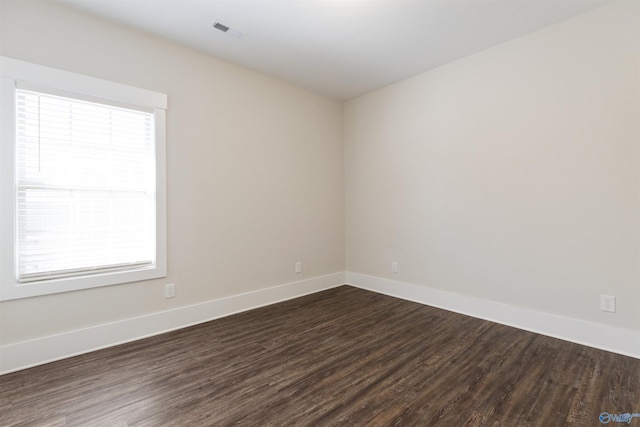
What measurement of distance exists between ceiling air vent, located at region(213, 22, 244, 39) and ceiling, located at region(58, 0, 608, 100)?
0.04m

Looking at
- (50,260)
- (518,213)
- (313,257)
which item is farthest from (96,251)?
(518,213)

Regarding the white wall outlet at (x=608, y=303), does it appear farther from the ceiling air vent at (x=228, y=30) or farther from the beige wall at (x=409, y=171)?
the ceiling air vent at (x=228, y=30)

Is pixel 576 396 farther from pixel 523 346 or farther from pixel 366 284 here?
pixel 366 284

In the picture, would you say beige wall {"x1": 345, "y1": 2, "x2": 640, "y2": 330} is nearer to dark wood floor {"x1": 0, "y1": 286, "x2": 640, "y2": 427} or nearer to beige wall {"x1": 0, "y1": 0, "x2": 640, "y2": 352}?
beige wall {"x1": 0, "y1": 0, "x2": 640, "y2": 352}

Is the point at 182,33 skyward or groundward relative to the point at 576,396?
skyward

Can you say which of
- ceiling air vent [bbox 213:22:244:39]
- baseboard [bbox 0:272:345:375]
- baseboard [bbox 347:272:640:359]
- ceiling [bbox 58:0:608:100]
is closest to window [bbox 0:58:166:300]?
baseboard [bbox 0:272:345:375]

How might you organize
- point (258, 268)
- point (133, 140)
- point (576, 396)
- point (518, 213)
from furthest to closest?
point (258, 268)
point (518, 213)
point (133, 140)
point (576, 396)

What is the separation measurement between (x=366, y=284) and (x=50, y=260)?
3.51 metres

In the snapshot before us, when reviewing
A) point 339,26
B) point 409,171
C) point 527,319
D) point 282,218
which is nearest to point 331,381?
point 527,319

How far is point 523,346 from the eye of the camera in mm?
2564

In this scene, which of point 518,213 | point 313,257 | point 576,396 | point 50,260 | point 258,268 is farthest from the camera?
point 313,257

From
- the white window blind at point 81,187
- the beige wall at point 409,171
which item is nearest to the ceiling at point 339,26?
the beige wall at point 409,171

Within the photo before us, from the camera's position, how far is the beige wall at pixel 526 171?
2449 millimetres

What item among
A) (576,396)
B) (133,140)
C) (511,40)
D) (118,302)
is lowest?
(576,396)
